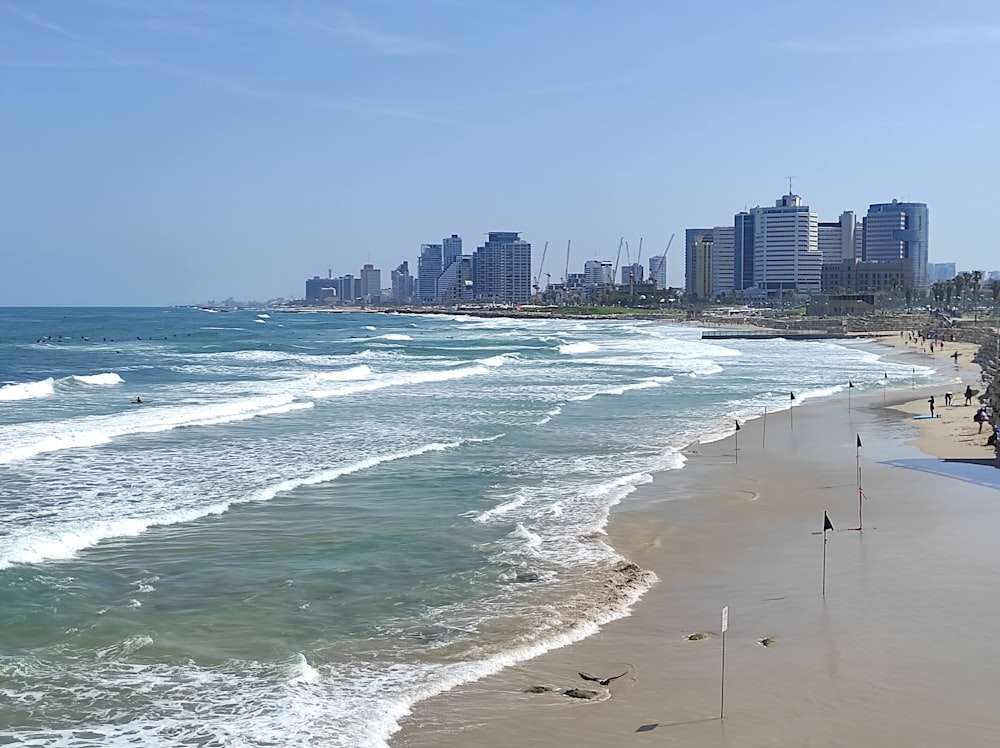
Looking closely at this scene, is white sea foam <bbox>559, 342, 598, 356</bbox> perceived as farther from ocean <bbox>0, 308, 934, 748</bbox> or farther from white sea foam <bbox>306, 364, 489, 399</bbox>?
ocean <bbox>0, 308, 934, 748</bbox>

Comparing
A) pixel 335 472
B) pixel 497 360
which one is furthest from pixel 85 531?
pixel 497 360

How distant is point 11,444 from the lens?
85.2 feet

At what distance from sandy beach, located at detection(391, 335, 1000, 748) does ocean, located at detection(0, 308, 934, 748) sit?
2.28ft

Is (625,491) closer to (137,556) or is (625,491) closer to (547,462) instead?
(547,462)

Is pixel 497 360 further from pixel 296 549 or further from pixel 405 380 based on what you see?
pixel 296 549

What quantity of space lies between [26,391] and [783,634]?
119ft

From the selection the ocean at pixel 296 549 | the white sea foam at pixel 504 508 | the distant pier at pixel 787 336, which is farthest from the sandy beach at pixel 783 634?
the distant pier at pixel 787 336

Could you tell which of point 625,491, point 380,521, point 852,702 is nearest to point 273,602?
point 380,521

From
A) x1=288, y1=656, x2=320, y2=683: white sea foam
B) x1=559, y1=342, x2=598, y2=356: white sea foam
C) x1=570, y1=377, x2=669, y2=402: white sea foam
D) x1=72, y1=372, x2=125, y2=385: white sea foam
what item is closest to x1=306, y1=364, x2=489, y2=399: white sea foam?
x1=570, y1=377, x2=669, y2=402: white sea foam

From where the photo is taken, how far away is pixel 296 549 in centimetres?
1588

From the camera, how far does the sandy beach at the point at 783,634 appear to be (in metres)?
9.34

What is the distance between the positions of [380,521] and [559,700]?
27.0ft

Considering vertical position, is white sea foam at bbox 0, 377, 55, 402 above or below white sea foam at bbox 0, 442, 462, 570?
Answer: above

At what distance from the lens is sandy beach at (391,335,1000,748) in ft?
30.7
